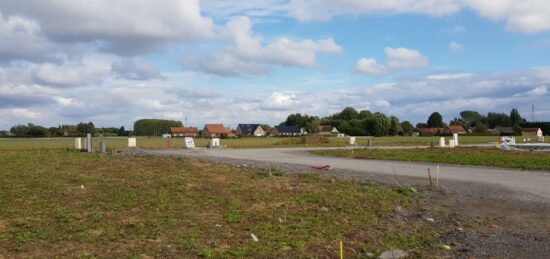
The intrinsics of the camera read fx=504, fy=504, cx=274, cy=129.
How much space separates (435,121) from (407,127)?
1765 cm

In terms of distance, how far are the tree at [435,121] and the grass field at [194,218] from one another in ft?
577

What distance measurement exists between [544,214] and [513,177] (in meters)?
8.65

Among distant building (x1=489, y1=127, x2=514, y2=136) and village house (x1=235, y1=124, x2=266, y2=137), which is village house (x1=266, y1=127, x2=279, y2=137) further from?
distant building (x1=489, y1=127, x2=514, y2=136)

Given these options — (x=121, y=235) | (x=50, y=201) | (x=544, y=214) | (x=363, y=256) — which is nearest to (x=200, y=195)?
(x=50, y=201)

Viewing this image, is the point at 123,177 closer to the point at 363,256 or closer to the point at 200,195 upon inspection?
the point at 200,195

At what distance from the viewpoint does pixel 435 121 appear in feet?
602

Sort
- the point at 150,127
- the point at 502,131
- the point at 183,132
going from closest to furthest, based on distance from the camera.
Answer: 1. the point at 502,131
2. the point at 183,132
3. the point at 150,127

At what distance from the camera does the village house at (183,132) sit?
587 feet

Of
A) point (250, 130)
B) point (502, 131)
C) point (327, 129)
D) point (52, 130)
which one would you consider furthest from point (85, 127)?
point (502, 131)

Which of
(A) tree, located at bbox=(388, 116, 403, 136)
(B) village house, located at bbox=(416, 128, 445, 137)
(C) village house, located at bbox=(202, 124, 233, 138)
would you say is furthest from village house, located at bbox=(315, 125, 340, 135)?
(C) village house, located at bbox=(202, 124, 233, 138)

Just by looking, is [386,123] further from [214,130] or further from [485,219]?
[485,219]

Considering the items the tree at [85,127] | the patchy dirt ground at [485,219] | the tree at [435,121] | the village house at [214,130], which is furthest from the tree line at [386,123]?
the patchy dirt ground at [485,219]

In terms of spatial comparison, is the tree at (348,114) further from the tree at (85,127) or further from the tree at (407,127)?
the tree at (85,127)

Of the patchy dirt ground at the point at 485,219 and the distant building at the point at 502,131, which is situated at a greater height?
the distant building at the point at 502,131
